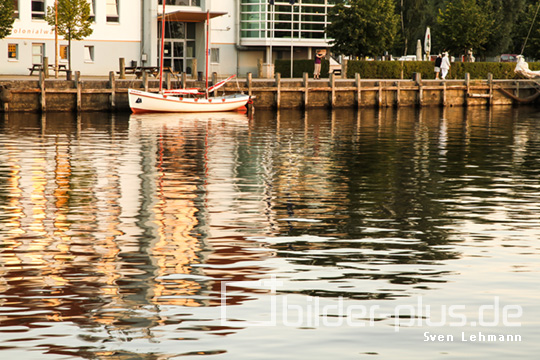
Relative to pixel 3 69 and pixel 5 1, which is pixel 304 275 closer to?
pixel 5 1

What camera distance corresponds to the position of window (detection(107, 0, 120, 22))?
73.1m

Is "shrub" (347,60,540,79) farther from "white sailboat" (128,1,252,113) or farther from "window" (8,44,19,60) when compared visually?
"window" (8,44,19,60)

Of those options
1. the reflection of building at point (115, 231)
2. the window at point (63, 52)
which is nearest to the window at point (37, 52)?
the window at point (63, 52)

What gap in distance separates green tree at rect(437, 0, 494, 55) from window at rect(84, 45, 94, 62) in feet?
87.6

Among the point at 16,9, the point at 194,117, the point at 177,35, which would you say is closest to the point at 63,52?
the point at 16,9

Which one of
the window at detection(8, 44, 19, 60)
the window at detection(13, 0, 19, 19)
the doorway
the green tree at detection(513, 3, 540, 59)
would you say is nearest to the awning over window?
the doorway

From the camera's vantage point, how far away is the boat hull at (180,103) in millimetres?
50406

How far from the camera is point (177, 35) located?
253 ft

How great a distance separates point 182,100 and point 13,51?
23.1 metres

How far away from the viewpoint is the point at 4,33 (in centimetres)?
6253

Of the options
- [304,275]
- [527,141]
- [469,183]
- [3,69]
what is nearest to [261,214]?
[304,275]

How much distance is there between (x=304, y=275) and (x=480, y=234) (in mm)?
4808

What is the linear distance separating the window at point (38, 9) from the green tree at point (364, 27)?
21676 mm

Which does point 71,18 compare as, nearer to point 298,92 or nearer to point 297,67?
point 298,92
